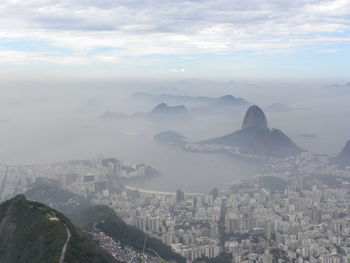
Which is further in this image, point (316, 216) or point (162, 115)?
point (162, 115)

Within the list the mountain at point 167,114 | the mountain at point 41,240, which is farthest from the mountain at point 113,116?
the mountain at point 41,240

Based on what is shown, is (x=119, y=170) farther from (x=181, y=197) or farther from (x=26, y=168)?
(x=181, y=197)

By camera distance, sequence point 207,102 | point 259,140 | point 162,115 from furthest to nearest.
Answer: point 207,102 < point 162,115 < point 259,140

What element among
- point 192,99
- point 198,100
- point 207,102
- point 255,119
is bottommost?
point 255,119

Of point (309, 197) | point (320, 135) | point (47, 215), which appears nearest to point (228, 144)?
point (320, 135)

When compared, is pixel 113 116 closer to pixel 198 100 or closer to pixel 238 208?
pixel 198 100

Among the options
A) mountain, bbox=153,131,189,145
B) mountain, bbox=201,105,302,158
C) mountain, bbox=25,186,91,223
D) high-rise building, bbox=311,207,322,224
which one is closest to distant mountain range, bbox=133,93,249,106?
mountain, bbox=153,131,189,145

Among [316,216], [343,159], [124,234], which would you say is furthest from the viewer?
[343,159]

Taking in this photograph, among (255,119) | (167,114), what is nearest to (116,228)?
(255,119)
